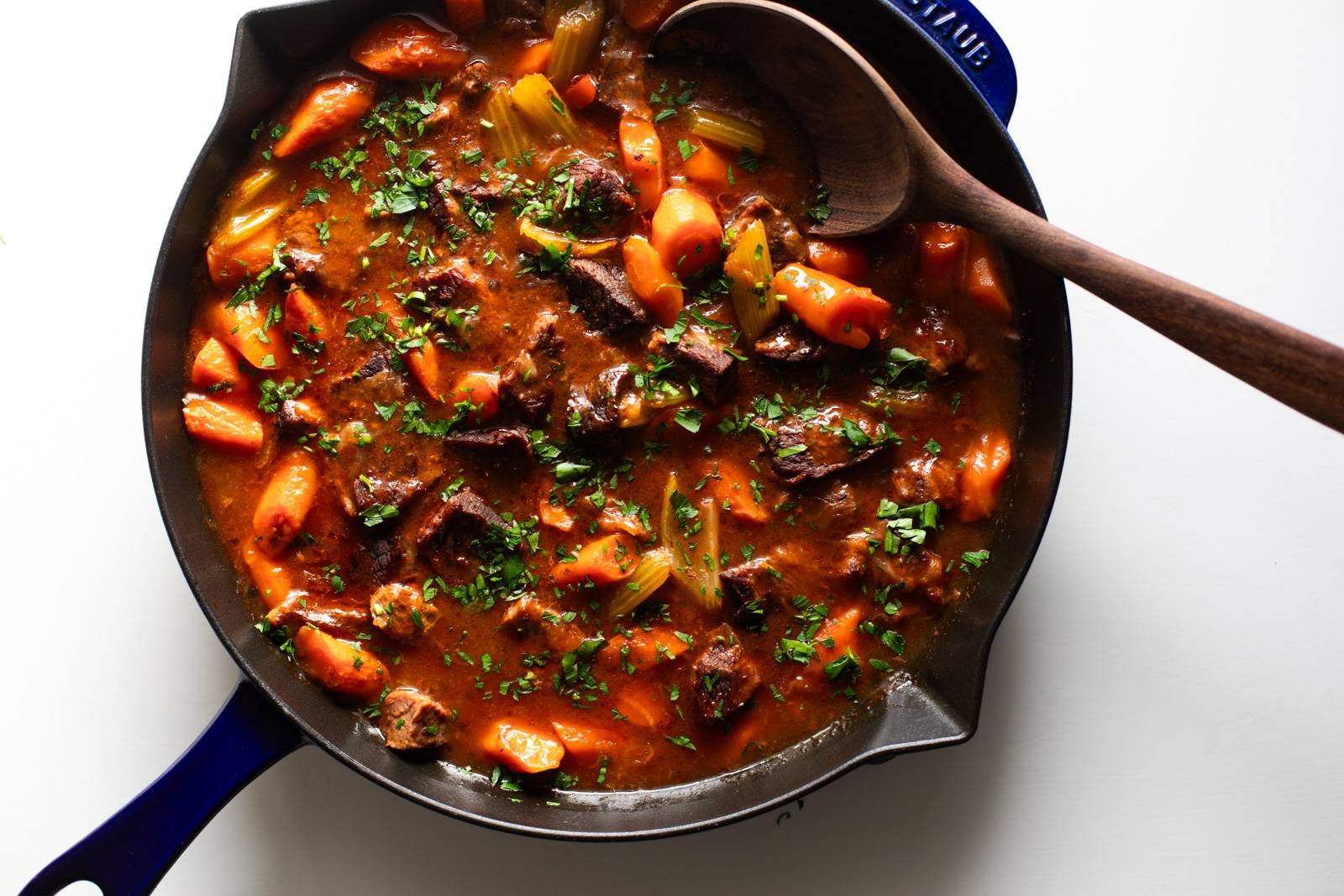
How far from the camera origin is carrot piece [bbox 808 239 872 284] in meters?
4.00

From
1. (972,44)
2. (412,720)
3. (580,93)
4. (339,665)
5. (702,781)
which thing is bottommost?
(702,781)

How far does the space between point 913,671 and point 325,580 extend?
7.73ft

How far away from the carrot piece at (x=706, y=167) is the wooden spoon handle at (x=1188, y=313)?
883 mm

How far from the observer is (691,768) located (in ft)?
13.3

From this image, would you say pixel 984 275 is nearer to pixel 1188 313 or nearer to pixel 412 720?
pixel 1188 313

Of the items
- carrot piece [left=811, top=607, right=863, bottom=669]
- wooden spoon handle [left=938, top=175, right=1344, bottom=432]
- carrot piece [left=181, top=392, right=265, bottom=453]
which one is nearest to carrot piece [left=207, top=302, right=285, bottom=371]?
carrot piece [left=181, top=392, right=265, bottom=453]

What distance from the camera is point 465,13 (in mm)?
4023

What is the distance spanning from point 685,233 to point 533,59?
3.16 ft

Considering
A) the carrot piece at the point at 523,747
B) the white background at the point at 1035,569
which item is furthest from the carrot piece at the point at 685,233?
the carrot piece at the point at 523,747

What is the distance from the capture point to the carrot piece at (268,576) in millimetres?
3984

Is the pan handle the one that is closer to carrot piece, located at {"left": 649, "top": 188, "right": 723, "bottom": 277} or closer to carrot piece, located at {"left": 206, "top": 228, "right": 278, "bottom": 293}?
carrot piece, located at {"left": 206, "top": 228, "right": 278, "bottom": 293}

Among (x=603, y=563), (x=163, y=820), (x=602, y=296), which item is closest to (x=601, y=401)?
(x=602, y=296)

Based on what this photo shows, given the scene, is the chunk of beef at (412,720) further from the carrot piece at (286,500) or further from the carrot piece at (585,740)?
the carrot piece at (286,500)

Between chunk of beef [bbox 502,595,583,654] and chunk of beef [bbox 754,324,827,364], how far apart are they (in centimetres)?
128
